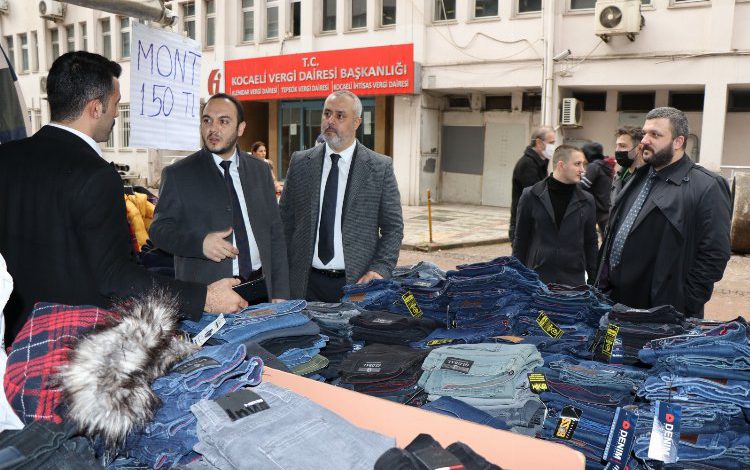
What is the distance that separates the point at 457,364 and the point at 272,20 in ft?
66.1

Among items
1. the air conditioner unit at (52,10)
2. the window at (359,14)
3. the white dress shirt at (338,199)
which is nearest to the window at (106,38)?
the air conditioner unit at (52,10)

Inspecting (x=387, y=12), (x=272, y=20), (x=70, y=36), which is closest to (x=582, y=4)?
(x=387, y=12)

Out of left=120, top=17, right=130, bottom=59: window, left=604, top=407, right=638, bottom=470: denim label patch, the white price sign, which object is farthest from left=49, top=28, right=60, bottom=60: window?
left=604, top=407, right=638, bottom=470: denim label patch

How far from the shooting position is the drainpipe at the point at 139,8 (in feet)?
12.6

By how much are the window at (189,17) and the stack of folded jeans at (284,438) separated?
74.1ft

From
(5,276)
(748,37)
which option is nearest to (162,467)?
(5,276)

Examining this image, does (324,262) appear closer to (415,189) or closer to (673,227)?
(673,227)

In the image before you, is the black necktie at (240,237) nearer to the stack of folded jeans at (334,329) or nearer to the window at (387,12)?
the stack of folded jeans at (334,329)

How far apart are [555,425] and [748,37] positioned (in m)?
14.0

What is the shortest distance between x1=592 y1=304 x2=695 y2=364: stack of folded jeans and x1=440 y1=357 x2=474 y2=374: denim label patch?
67 centimetres

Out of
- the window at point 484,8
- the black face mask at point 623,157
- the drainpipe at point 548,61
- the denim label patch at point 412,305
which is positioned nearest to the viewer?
the denim label patch at point 412,305

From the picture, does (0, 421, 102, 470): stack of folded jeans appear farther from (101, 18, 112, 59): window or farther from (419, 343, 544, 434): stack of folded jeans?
(101, 18, 112, 59): window

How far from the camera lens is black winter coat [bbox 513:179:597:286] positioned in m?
4.60

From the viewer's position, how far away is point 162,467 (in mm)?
1597
